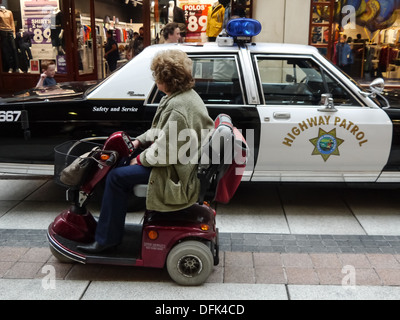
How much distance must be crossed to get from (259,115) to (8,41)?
867 cm

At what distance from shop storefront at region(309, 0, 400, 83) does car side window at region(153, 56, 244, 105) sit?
18.8 feet

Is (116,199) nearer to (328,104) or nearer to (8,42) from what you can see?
(328,104)

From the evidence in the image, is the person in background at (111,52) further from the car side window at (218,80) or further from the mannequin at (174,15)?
the car side window at (218,80)

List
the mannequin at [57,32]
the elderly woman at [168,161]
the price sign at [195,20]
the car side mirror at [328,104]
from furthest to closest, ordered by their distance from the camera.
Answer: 1. the price sign at [195,20]
2. the mannequin at [57,32]
3. the car side mirror at [328,104]
4. the elderly woman at [168,161]

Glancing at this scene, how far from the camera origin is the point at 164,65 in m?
3.52

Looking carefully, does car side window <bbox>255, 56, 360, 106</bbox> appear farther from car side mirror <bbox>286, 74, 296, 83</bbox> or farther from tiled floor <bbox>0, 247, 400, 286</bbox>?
tiled floor <bbox>0, 247, 400, 286</bbox>

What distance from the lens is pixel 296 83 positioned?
17.4ft

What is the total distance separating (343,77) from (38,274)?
135 inches

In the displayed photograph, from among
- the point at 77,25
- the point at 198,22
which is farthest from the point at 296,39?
the point at 77,25

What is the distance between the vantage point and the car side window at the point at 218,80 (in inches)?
199

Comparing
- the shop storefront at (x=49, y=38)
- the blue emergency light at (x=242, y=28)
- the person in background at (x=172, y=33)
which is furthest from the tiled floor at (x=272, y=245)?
the shop storefront at (x=49, y=38)

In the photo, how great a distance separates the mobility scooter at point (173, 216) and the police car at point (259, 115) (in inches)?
51.3

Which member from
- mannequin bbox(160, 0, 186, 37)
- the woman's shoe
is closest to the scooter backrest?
the woman's shoe

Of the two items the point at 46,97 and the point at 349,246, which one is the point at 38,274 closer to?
the point at 46,97
